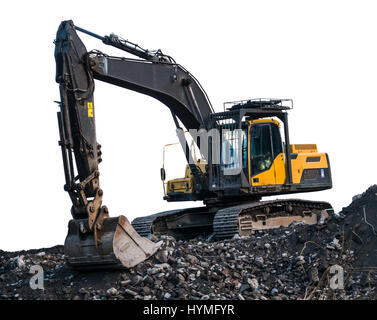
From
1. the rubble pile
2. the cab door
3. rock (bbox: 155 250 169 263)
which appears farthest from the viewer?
the cab door

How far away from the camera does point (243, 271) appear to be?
11492 millimetres

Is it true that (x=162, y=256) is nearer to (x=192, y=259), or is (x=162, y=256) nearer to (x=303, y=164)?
(x=192, y=259)

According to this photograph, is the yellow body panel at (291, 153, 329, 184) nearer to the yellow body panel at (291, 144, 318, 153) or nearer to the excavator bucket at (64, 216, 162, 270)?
the yellow body panel at (291, 144, 318, 153)

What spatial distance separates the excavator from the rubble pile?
45 centimetres

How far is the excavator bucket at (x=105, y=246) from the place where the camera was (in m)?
11.1

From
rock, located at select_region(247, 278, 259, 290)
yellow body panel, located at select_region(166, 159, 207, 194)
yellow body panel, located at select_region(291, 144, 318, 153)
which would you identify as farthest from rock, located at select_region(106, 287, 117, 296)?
yellow body panel, located at select_region(291, 144, 318, 153)

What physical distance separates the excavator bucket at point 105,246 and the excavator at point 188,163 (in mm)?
16

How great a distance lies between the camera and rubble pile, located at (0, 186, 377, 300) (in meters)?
10.8

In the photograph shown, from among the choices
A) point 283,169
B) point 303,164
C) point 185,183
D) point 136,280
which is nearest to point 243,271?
point 136,280

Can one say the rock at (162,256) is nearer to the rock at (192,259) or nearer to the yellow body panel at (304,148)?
the rock at (192,259)

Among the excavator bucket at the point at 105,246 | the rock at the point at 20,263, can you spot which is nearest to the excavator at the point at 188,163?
the excavator bucket at the point at 105,246

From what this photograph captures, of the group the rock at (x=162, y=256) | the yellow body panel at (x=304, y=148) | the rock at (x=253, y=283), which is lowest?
the rock at (x=253, y=283)
